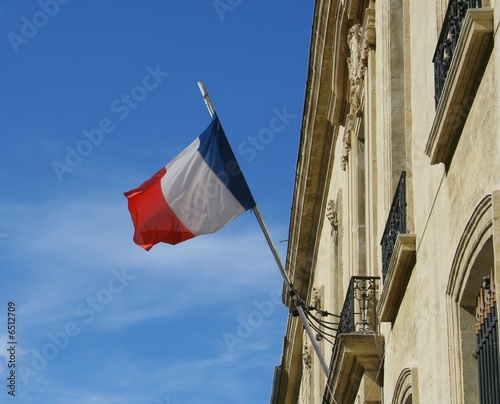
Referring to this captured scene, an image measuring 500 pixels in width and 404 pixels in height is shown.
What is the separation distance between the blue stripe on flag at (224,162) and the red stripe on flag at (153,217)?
637mm

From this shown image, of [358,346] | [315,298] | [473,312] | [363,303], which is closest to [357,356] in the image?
[358,346]

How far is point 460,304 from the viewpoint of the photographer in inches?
437

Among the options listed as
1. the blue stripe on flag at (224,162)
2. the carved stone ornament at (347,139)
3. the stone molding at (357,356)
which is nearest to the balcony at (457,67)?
the stone molding at (357,356)

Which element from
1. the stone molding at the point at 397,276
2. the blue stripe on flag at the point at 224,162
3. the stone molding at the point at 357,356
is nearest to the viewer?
the stone molding at the point at 397,276

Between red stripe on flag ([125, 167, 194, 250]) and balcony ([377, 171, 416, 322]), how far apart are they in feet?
10.3

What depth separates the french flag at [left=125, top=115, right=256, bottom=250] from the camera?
57.3 ft

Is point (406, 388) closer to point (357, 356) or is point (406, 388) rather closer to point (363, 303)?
point (357, 356)

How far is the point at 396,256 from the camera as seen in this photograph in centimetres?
1360

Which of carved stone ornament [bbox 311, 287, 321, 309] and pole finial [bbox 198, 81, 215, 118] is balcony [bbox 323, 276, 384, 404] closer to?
pole finial [bbox 198, 81, 215, 118]

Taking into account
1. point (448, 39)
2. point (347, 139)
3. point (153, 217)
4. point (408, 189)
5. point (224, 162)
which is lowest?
point (448, 39)

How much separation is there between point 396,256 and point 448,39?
9.37 feet

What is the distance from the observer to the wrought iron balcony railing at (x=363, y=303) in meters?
16.8

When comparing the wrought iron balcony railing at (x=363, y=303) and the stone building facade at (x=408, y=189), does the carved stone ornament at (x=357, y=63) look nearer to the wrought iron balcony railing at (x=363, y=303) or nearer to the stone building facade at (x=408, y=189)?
the stone building facade at (x=408, y=189)

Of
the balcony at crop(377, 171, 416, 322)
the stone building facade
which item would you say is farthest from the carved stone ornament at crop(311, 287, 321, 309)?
the balcony at crop(377, 171, 416, 322)
